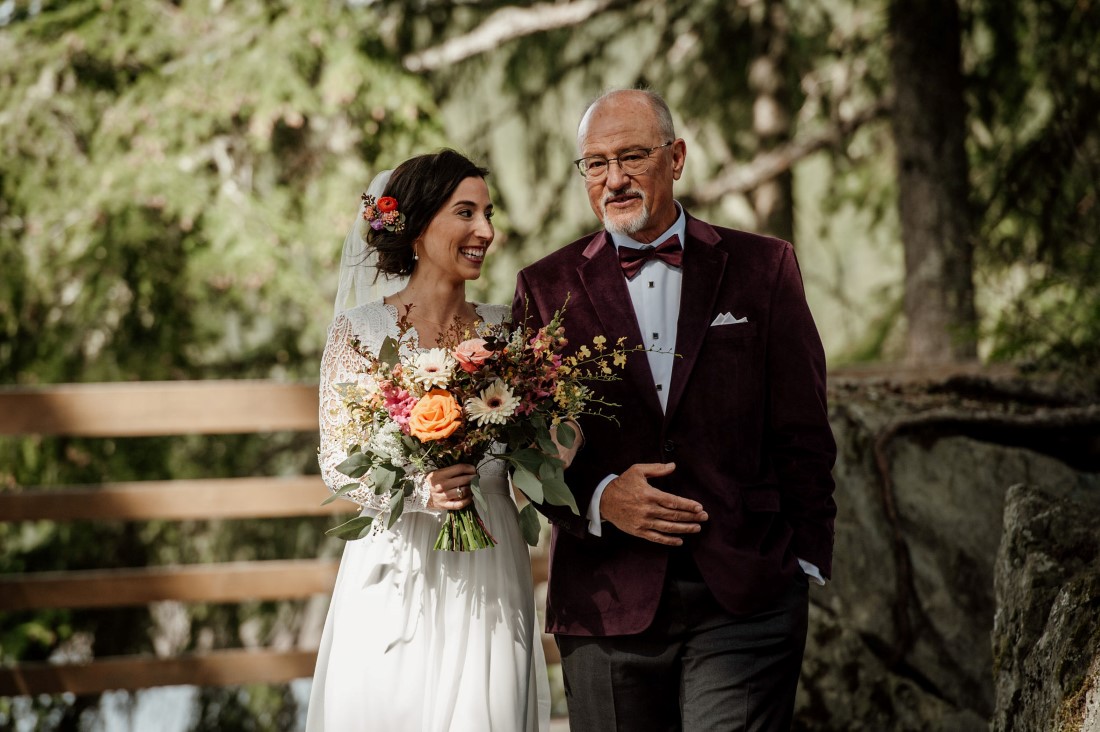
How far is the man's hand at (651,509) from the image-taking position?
259 cm

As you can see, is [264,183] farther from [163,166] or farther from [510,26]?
[510,26]

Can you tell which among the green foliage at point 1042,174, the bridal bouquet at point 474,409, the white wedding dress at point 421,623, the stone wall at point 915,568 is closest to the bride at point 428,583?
the white wedding dress at point 421,623

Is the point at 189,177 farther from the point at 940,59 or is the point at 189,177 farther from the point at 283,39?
the point at 940,59

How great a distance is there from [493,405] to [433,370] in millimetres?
155

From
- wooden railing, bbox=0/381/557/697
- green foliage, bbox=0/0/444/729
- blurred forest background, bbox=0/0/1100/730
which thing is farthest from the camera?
green foliage, bbox=0/0/444/729

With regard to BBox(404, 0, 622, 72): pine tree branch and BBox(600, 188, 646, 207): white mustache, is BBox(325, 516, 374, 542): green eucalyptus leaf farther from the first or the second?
BBox(404, 0, 622, 72): pine tree branch

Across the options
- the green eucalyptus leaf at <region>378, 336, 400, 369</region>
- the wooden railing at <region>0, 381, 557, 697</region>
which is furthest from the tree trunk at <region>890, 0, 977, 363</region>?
the green eucalyptus leaf at <region>378, 336, 400, 369</region>

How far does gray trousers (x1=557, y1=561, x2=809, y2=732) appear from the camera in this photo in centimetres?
264

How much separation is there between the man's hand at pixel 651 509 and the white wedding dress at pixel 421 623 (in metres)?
0.45

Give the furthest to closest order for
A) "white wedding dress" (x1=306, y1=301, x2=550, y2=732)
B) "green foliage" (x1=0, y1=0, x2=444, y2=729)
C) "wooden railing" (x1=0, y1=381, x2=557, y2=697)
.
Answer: "green foliage" (x1=0, y1=0, x2=444, y2=729)
"wooden railing" (x1=0, y1=381, x2=557, y2=697)
"white wedding dress" (x1=306, y1=301, x2=550, y2=732)

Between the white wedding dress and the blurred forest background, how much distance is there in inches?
153

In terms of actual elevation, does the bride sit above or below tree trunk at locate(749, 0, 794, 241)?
below

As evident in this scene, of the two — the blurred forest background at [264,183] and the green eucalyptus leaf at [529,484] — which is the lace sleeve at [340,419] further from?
the blurred forest background at [264,183]

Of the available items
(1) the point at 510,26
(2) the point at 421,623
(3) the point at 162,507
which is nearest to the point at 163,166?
(3) the point at 162,507
